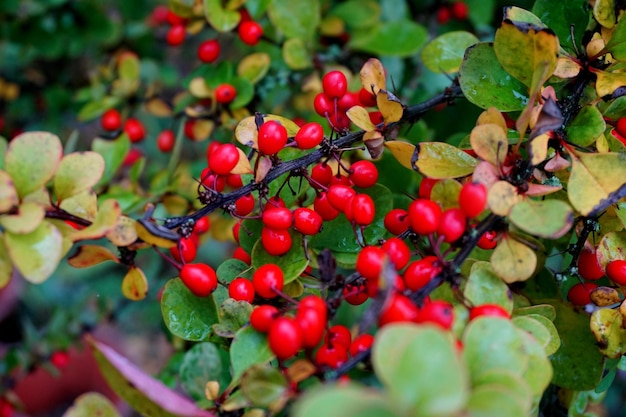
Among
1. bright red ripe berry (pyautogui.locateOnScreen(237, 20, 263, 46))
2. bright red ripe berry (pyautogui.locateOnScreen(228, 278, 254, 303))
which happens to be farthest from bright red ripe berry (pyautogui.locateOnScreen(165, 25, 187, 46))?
bright red ripe berry (pyautogui.locateOnScreen(228, 278, 254, 303))

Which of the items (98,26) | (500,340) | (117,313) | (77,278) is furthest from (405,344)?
(77,278)

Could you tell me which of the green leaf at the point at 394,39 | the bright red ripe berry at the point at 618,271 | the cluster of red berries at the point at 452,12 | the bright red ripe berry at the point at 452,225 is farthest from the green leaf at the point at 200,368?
the cluster of red berries at the point at 452,12

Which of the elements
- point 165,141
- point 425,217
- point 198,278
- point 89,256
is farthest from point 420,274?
point 165,141

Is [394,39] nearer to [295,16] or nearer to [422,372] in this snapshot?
[295,16]

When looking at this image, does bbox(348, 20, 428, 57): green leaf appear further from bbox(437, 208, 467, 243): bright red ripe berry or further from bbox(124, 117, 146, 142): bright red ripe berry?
bbox(437, 208, 467, 243): bright red ripe berry

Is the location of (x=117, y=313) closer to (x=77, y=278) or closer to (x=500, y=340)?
(x=77, y=278)

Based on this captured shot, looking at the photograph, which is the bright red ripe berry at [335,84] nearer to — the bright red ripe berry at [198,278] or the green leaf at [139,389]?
the bright red ripe berry at [198,278]
